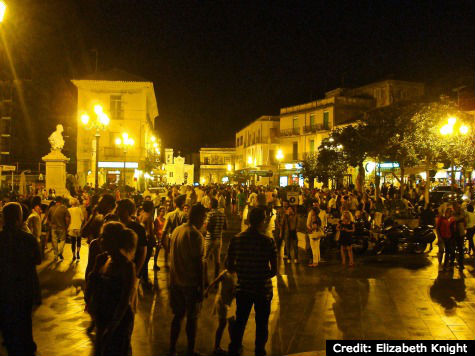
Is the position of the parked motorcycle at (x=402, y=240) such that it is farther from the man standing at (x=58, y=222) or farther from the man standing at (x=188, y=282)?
the man standing at (x=188, y=282)

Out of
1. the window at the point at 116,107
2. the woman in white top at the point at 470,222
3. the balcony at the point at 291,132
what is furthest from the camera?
the balcony at the point at 291,132

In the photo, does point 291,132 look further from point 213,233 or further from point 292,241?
point 213,233

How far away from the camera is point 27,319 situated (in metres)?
4.68

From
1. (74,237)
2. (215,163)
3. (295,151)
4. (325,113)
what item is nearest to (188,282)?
(74,237)

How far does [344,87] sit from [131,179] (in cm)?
2516

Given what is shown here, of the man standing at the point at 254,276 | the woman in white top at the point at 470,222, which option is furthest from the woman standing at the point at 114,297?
the woman in white top at the point at 470,222

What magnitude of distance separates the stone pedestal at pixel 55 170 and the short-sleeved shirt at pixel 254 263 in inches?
803

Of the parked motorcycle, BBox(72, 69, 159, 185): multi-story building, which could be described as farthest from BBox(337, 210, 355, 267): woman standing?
BBox(72, 69, 159, 185): multi-story building

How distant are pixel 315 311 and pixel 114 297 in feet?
13.0

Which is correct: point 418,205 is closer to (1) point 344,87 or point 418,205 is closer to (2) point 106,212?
(2) point 106,212

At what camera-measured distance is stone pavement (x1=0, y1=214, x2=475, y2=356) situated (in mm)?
5566

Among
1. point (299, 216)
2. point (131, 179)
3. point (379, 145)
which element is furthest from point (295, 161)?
point (299, 216)

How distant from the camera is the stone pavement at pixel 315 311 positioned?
5.57 metres

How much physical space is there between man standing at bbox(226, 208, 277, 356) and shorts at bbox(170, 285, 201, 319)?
0.45 meters
